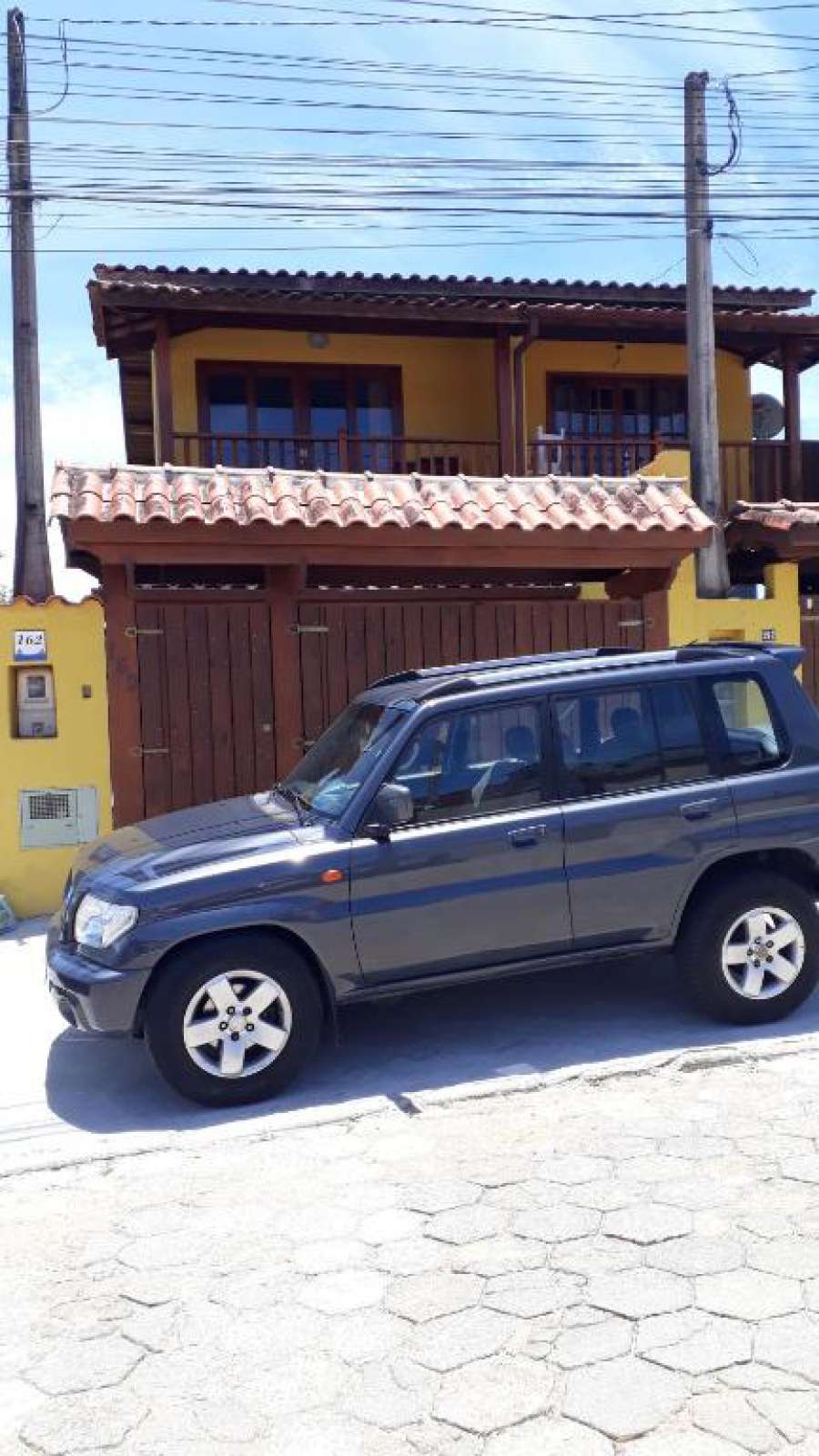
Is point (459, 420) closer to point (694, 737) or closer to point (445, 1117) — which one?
point (694, 737)

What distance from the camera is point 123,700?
25.7ft

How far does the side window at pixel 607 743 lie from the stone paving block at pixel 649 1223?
6.38 feet

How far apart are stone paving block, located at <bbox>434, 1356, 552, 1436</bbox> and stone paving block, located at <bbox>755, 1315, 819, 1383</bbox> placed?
1.78 ft

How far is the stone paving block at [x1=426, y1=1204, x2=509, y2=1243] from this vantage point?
337cm

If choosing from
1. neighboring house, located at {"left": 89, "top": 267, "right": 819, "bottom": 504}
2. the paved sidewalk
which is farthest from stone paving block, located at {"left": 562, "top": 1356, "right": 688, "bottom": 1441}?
neighboring house, located at {"left": 89, "top": 267, "right": 819, "bottom": 504}

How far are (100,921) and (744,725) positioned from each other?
307 centimetres

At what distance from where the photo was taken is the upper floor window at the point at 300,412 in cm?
1405

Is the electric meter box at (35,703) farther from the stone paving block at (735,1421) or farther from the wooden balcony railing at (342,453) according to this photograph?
the stone paving block at (735,1421)

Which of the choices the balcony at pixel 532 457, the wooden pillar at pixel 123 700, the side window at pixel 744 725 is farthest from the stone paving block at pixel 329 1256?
the balcony at pixel 532 457

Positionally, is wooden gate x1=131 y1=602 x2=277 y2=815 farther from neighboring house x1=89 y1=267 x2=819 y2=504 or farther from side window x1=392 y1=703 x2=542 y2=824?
neighboring house x1=89 y1=267 x2=819 y2=504

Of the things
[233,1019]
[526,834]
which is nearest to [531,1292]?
[233,1019]

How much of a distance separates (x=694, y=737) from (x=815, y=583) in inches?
439

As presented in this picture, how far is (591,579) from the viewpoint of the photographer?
31.7 ft

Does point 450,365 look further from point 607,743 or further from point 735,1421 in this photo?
point 735,1421
